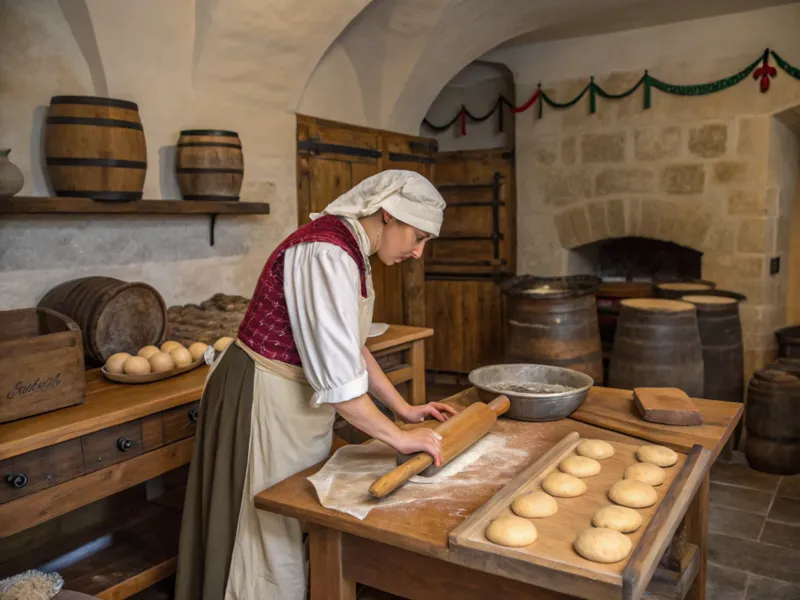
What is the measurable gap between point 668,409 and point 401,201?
0.91 meters

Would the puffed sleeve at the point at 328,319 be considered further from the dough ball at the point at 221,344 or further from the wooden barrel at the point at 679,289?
the wooden barrel at the point at 679,289

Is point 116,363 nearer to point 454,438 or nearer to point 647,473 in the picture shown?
point 454,438

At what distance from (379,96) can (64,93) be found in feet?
7.19

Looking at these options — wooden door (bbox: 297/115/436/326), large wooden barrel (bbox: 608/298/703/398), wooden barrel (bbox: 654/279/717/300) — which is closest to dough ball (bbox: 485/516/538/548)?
large wooden barrel (bbox: 608/298/703/398)

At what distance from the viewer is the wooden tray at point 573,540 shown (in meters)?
1.11

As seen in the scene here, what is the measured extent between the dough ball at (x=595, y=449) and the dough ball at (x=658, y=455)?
68 mm

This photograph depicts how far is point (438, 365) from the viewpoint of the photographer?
570 centimetres

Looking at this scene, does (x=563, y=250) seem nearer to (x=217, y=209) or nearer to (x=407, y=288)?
(x=407, y=288)

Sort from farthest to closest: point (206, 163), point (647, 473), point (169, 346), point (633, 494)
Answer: point (206, 163) → point (169, 346) → point (647, 473) → point (633, 494)

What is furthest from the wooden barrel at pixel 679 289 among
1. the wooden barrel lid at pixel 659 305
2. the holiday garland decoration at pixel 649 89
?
the holiday garland decoration at pixel 649 89

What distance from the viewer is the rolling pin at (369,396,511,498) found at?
140 centimetres

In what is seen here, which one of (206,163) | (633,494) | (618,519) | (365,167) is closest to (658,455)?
(633,494)

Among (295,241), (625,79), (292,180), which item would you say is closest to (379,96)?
(292,180)

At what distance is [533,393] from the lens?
196 centimetres
